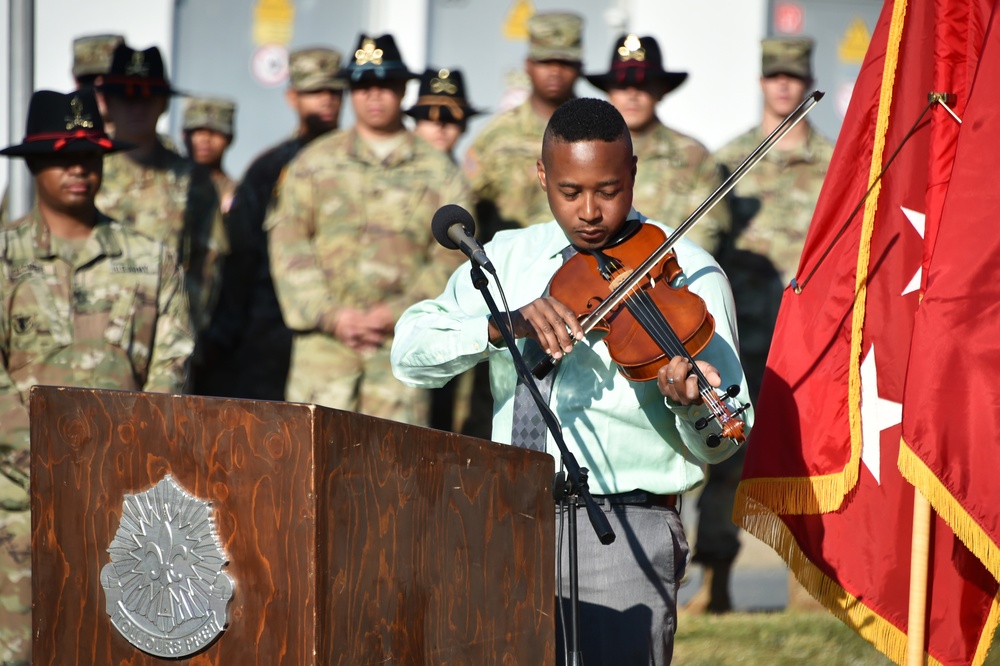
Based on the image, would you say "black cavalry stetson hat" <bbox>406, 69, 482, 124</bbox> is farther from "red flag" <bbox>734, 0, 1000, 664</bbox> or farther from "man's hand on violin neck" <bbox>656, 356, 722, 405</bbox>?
"man's hand on violin neck" <bbox>656, 356, 722, 405</bbox>

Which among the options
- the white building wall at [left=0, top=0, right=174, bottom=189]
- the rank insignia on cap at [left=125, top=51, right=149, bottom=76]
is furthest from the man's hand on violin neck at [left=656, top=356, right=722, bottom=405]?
the white building wall at [left=0, top=0, right=174, bottom=189]

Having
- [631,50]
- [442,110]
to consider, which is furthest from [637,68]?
[442,110]

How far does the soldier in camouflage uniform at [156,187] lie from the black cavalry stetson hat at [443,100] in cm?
151

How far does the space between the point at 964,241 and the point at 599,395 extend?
1.16 meters

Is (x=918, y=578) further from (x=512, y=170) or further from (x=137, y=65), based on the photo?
(x=137, y=65)

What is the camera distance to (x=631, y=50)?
7.50m

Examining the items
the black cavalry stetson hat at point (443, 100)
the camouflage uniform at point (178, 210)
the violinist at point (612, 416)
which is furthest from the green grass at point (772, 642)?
the black cavalry stetson hat at point (443, 100)

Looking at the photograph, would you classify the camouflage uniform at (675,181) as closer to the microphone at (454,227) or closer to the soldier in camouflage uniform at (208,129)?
the soldier in camouflage uniform at (208,129)

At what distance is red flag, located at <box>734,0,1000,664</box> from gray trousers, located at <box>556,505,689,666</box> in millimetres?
862

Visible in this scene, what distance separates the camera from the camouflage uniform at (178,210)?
739cm

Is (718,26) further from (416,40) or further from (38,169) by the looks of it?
(38,169)

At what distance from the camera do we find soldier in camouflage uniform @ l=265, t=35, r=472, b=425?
6.88 m

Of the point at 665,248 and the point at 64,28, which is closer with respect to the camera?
the point at 665,248

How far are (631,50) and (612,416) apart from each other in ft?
14.3
